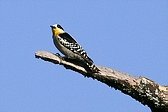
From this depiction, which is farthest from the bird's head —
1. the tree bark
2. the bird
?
the tree bark

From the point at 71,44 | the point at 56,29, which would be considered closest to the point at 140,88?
the point at 71,44

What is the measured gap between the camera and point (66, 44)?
9383 mm

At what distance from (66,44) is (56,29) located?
865 mm

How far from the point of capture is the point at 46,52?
6.88m

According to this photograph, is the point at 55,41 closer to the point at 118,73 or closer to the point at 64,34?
the point at 64,34

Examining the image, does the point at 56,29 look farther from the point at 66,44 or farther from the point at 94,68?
the point at 94,68

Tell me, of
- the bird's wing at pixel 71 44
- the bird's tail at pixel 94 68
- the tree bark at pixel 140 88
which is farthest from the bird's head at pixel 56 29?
the tree bark at pixel 140 88

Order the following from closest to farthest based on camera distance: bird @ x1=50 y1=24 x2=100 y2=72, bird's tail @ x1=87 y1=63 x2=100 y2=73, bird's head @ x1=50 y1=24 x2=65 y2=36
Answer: bird's tail @ x1=87 y1=63 x2=100 y2=73
bird @ x1=50 y1=24 x2=100 y2=72
bird's head @ x1=50 y1=24 x2=65 y2=36

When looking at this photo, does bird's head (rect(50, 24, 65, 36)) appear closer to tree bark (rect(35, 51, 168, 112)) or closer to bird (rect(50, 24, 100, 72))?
bird (rect(50, 24, 100, 72))

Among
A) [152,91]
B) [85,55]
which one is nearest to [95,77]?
[152,91]

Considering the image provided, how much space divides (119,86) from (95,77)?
1.37 feet

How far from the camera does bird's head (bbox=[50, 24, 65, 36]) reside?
9923mm

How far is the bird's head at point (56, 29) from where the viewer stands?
992cm

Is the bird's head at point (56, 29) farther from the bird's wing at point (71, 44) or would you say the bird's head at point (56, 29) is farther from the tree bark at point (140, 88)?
the tree bark at point (140, 88)
